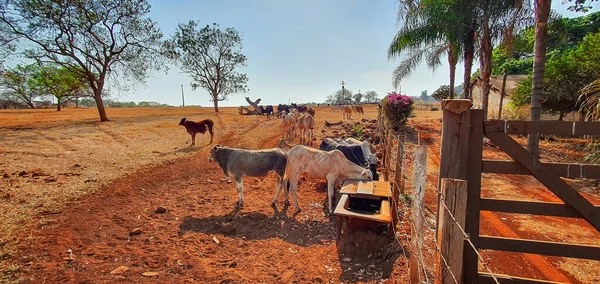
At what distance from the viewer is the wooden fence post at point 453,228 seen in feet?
6.06

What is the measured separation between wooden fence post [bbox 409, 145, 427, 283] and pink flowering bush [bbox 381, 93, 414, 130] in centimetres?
1357

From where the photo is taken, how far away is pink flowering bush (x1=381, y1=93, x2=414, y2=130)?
15.9m

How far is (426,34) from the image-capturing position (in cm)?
1388

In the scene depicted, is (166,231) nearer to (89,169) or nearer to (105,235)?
(105,235)

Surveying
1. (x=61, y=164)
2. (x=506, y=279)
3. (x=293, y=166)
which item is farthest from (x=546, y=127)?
(x=61, y=164)

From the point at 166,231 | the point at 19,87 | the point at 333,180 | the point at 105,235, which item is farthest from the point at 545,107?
the point at 19,87

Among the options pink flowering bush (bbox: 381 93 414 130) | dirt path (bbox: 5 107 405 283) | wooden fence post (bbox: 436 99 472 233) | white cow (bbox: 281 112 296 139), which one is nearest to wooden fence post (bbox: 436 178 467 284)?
wooden fence post (bbox: 436 99 472 233)

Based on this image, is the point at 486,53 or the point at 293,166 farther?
the point at 486,53

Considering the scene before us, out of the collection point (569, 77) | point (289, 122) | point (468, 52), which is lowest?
point (289, 122)

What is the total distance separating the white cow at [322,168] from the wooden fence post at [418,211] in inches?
127

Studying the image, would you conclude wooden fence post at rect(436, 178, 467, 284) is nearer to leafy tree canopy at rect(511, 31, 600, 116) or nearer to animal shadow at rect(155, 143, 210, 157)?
animal shadow at rect(155, 143, 210, 157)

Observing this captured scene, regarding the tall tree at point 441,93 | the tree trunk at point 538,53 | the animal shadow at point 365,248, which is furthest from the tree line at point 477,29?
the tall tree at point 441,93

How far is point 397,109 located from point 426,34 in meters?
4.12

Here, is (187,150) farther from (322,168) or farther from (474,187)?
(474,187)
